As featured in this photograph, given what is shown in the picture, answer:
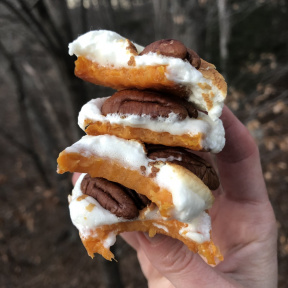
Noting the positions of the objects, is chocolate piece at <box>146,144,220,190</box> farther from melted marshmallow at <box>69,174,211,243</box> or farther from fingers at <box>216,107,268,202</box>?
fingers at <box>216,107,268,202</box>

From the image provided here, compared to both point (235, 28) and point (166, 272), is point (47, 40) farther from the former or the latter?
point (235, 28)

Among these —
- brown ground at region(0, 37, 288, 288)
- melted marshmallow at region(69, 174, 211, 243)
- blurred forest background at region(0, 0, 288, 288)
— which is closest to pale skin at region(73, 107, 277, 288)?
melted marshmallow at region(69, 174, 211, 243)

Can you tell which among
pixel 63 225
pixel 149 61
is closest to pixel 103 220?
pixel 149 61

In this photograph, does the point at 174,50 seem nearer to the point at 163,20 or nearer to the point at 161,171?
the point at 161,171

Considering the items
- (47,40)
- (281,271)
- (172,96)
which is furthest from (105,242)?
(281,271)

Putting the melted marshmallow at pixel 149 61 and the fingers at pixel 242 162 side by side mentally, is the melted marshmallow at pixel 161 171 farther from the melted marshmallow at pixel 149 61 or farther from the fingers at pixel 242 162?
the fingers at pixel 242 162

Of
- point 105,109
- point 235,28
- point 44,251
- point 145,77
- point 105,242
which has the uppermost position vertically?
point 145,77

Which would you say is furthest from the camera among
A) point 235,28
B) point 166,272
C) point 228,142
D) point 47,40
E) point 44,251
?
point 235,28
